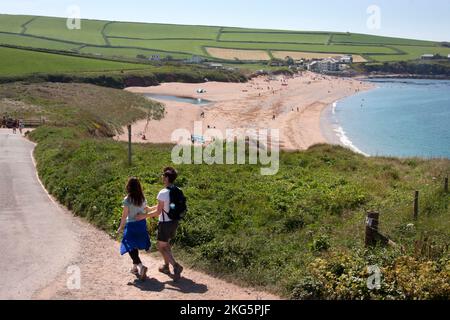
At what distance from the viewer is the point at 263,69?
153375 millimetres

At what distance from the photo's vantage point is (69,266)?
9930mm

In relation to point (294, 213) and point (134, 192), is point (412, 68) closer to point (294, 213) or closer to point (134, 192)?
point (294, 213)

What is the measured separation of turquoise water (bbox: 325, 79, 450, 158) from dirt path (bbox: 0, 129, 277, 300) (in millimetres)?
35434

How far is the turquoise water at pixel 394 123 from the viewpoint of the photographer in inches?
1977

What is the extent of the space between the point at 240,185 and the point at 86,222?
5429 mm

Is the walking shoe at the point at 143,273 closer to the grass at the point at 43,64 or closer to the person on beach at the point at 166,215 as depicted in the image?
the person on beach at the point at 166,215

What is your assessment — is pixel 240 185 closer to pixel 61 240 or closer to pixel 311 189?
pixel 311 189

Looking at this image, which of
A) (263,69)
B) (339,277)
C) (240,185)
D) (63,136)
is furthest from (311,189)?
(263,69)

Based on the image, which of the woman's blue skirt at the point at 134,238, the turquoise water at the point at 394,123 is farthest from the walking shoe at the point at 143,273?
the turquoise water at the point at 394,123

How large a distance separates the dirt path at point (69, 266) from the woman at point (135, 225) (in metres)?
0.34

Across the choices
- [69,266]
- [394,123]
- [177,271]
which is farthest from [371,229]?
[394,123]

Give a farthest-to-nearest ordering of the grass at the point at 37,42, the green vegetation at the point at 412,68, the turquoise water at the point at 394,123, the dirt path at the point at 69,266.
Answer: the green vegetation at the point at 412,68, the grass at the point at 37,42, the turquoise water at the point at 394,123, the dirt path at the point at 69,266

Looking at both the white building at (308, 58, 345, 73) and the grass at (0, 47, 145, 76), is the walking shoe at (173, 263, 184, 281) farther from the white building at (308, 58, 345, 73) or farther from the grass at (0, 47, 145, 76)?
the white building at (308, 58, 345, 73)

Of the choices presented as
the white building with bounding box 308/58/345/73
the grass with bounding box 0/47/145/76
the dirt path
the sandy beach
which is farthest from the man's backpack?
the white building with bounding box 308/58/345/73
